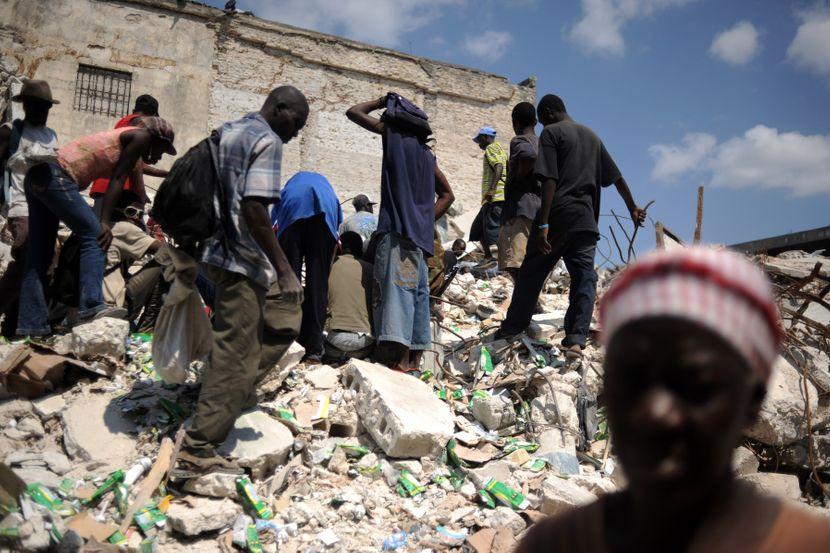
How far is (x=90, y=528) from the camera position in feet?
8.92

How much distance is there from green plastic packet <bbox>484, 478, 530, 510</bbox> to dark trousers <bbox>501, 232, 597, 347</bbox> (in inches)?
61.1

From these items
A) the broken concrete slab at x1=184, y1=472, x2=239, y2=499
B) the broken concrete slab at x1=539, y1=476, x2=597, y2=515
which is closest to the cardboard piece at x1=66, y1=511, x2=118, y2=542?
the broken concrete slab at x1=184, y1=472, x2=239, y2=499

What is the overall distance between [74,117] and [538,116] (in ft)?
38.6

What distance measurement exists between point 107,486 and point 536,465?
2.29 metres

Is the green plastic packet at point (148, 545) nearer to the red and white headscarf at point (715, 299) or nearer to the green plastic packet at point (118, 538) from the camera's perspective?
the green plastic packet at point (118, 538)

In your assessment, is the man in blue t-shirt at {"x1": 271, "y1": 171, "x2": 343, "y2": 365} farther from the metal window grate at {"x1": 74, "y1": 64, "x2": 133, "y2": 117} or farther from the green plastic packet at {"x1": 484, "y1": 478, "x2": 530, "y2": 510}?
the metal window grate at {"x1": 74, "y1": 64, "x2": 133, "y2": 117}

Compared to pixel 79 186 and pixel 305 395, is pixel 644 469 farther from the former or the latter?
pixel 79 186

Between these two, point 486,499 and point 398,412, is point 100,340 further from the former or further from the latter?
point 486,499

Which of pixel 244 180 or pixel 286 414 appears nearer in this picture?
pixel 244 180

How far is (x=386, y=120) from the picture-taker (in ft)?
14.6

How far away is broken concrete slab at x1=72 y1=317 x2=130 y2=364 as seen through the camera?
379cm

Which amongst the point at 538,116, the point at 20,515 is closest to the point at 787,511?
the point at 20,515

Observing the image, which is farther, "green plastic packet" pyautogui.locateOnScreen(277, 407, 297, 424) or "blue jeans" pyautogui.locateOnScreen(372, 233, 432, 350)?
"blue jeans" pyautogui.locateOnScreen(372, 233, 432, 350)

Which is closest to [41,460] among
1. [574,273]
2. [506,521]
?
[506,521]
